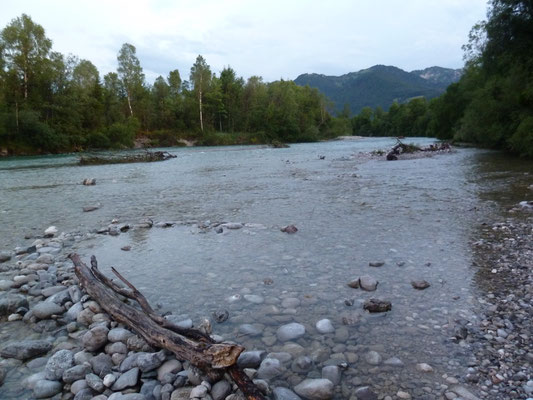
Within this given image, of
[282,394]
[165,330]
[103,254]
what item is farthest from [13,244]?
[282,394]

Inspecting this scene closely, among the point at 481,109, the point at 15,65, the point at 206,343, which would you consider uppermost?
the point at 15,65

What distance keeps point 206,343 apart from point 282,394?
692 mm

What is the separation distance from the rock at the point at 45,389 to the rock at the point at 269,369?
5.28ft

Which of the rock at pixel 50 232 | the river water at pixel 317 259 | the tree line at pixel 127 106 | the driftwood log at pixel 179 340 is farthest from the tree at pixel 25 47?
the driftwood log at pixel 179 340

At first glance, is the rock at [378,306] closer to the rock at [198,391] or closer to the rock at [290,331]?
the rock at [290,331]

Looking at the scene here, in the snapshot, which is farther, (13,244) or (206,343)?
(13,244)

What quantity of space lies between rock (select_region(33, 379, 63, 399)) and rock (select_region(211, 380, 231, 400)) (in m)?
1.28

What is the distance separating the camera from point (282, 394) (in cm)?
249

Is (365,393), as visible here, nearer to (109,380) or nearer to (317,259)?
(109,380)

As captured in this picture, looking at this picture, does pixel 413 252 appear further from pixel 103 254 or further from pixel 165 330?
pixel 103 254

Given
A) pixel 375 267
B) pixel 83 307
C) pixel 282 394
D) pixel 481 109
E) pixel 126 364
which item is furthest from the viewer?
pixel 481 109

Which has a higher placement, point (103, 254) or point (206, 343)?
point (206, 343)

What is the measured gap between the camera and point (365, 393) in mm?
2527

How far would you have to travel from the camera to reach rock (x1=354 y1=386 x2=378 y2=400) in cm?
249
